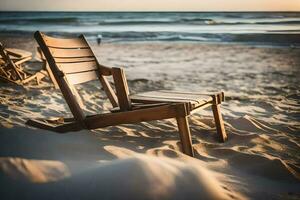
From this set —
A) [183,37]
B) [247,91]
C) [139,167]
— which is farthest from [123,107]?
[183,37]

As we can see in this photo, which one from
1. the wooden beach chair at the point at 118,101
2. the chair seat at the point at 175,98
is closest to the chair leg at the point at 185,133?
the wooden beach chair at the point at 118,101

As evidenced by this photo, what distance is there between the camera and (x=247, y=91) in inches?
262

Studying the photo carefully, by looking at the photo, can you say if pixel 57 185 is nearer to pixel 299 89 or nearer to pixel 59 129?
pixel 59 129

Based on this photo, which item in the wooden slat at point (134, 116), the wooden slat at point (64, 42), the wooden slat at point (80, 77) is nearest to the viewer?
the wooden slat at point (134, 116)

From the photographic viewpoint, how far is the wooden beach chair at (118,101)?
2.91 meters

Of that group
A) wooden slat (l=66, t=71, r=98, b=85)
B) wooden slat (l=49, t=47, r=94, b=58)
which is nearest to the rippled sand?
wooden slat (l=66, t=71, r=98, b=85)

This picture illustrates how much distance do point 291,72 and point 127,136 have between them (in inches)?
255

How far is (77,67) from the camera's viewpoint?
11.6 feet

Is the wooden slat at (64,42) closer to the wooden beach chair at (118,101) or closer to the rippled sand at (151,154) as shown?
the wooden beach chair at (118,101)

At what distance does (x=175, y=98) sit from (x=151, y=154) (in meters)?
0.55

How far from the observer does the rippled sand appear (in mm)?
2225

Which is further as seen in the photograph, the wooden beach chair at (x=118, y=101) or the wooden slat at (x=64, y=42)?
the wooden slat at (x=64, y=42)

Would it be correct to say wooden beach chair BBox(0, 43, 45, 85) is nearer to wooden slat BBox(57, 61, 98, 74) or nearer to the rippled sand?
the rippled sand

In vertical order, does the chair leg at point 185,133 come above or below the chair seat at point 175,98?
below
